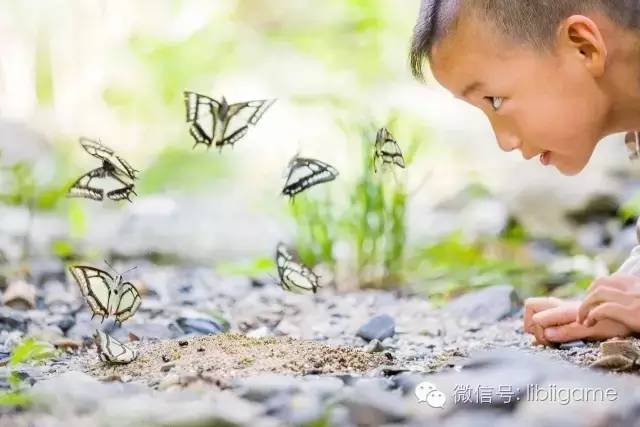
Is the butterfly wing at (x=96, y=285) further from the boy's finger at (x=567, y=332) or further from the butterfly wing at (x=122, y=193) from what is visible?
the boy's finger at (x=567, y=332)

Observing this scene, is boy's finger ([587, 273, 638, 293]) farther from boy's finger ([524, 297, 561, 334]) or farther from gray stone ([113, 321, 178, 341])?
gray stone ([113, 321, 178, 341])

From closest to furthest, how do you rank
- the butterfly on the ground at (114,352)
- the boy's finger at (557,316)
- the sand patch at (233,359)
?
the sand patch at (233,359) → the butterfly on the ground at (114,352) → the boy's finger at (557,316)

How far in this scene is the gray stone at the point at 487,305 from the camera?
187 cm

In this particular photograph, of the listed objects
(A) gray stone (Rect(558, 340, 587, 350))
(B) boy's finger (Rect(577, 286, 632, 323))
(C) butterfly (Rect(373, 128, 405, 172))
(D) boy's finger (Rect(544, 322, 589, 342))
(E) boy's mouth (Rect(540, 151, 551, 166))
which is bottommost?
(A) gray stone (Rect(558, 340, 587, 350))

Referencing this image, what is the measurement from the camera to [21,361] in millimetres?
1296

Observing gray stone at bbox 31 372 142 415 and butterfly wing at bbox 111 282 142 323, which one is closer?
gray stone at bbox 31 372 142 415

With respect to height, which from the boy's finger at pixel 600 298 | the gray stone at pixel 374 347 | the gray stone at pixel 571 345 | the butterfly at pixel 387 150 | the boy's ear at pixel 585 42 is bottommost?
the gray stone at pixel 571 345

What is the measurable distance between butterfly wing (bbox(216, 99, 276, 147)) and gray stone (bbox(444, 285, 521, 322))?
0.78m

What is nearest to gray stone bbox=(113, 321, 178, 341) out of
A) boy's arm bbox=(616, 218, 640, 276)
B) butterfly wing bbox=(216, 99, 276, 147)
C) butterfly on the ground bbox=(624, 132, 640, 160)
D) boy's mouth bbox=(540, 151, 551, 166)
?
butterfly wing bbox=(216, 99, 276, 147)

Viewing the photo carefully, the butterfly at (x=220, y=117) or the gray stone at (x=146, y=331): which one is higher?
the butterfly at (x=220, y=117)

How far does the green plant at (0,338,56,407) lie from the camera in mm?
944

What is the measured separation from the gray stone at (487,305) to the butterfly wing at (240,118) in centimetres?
78

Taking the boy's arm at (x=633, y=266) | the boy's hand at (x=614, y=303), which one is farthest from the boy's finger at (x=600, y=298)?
the boy's arm at (x=633, y=266)

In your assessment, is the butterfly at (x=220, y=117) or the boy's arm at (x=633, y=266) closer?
the butterfly at (x=220, y=117)
